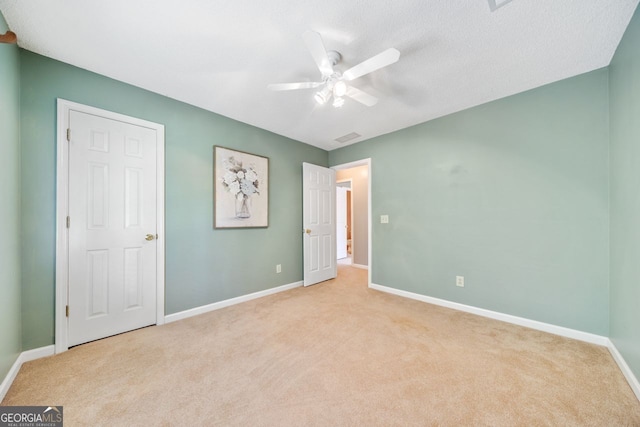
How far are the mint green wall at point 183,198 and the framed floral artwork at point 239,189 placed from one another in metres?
0.09

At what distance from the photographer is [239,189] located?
3.05 meters

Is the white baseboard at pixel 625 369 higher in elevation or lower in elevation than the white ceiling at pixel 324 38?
A: lower

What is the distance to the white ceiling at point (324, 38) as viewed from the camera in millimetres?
1445

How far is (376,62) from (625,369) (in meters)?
2.73

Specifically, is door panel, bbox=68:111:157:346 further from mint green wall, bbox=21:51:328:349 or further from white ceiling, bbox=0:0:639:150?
white ceiling, bbox=0:0:639:150

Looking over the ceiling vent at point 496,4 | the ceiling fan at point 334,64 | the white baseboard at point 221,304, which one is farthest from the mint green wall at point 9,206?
the ceiling vent at point 496,4

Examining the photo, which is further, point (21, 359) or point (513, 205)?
point (513, 205)

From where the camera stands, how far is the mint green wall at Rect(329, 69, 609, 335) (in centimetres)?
206

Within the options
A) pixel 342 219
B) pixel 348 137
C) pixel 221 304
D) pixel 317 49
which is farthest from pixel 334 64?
pixel 342 219

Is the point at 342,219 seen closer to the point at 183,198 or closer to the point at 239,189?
the point at 239,189

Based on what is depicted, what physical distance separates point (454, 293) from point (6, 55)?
4.44 metres

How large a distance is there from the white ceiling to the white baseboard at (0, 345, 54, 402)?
7.71 feet

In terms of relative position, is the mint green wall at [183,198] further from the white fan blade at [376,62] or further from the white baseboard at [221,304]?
the white fan blade at [376,62]

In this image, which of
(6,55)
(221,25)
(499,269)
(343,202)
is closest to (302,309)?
(499,269)
